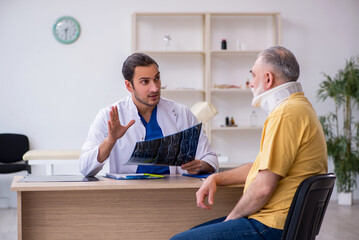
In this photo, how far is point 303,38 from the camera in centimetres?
633

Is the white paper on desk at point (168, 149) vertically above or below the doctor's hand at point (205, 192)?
above

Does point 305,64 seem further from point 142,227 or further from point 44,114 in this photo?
point 142,227

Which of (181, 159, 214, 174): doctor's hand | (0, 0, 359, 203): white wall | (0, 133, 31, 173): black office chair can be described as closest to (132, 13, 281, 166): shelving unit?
(0, 0, 359, 203): white wall

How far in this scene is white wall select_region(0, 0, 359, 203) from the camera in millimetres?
6074

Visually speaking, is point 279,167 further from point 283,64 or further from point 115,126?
point 115,126

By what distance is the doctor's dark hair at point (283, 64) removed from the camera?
1808 millimetres

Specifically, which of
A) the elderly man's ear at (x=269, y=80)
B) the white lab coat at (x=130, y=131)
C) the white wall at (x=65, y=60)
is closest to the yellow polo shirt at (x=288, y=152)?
the elderly man's ear at (x=269, y=80)

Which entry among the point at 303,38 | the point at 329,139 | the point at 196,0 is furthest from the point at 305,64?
the point at 196,0

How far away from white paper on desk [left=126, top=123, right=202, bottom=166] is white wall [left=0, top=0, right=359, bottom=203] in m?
4.04

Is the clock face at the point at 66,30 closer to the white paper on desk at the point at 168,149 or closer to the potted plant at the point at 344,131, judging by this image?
the potted plant at the point at 344,131

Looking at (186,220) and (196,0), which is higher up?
(196,0)

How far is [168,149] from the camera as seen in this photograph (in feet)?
7.06

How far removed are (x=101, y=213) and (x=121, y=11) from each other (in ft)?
14.6

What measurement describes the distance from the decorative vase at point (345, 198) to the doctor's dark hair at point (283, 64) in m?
4.51
